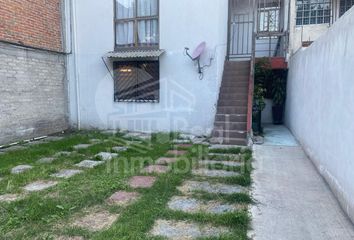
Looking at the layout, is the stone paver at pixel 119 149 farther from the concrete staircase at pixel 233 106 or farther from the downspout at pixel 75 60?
the downspout at pixel 75 60

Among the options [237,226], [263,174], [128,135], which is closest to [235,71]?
[128,135]

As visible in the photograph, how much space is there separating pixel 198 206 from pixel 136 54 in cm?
599

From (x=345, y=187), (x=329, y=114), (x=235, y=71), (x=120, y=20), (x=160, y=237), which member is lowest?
(x=160, y=237)

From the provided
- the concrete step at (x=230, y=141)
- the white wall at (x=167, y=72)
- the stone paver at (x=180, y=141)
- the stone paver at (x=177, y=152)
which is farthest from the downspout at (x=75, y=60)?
the concrete step at (x=230, y=141)

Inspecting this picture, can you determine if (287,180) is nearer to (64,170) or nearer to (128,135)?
(64,170)

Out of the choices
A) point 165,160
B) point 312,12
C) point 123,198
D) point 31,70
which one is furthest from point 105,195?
point 312,12

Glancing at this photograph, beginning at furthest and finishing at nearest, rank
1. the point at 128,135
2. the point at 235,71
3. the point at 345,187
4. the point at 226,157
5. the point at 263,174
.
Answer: the point at 235,71 < the point at 128,135 < the point at 226,157 < the point at 263,174 < the point at 345,187

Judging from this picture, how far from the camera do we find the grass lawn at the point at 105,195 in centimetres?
333

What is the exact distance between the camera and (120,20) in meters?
9.55

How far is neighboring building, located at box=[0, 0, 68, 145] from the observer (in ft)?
25.4

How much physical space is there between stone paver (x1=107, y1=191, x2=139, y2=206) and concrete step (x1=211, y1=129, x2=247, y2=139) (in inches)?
167

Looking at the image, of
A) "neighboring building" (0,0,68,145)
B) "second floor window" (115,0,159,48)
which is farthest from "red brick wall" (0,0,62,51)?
"second floor window" (115,0,159,48)

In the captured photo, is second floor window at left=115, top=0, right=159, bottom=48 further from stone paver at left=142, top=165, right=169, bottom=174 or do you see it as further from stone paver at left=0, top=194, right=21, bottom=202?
stone paver at left=0, top=194, right=21, bottom=202

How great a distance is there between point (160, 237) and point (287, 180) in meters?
2.78
